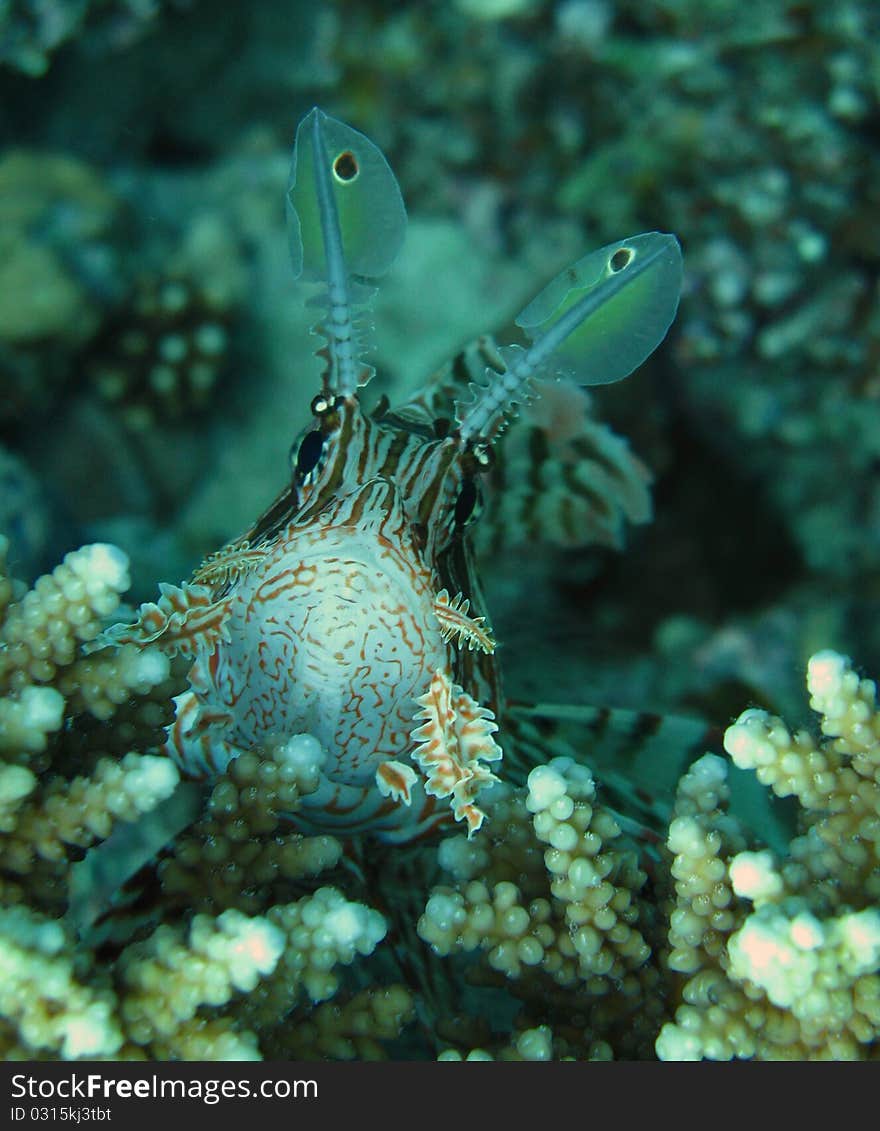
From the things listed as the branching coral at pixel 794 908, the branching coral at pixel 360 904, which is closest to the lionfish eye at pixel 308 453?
the branching coral at pixel 360 904

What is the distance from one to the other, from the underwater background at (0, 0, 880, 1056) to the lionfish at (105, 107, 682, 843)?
1.62 metres

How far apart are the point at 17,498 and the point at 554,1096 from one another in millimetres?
2908

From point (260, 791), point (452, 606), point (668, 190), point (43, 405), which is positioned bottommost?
point (260, 791)

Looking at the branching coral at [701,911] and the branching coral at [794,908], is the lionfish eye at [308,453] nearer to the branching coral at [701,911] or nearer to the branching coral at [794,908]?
the branching coral at [701,911]

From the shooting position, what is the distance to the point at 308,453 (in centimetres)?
245

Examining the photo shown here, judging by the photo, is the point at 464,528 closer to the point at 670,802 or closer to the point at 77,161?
the point at 670,802

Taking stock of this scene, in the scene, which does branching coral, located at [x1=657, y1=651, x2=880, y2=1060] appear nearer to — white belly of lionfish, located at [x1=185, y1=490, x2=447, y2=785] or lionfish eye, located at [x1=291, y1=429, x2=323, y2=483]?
white belly of lionfish, located at [x1=185, y1=490, x2=447, y2=785]

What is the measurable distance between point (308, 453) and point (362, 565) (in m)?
0.42

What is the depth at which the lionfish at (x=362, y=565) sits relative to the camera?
2.23 metres

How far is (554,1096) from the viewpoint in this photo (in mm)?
2021

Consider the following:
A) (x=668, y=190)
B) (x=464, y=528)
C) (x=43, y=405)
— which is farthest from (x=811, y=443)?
(x=43, y=405)

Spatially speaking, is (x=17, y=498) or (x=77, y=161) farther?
(x=77, y=161)

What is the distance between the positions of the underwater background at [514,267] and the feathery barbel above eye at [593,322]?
5.23 ft

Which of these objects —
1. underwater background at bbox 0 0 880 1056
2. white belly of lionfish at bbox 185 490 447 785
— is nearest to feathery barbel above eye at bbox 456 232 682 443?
white belly of lionfish at bbox 185 490 447 785
